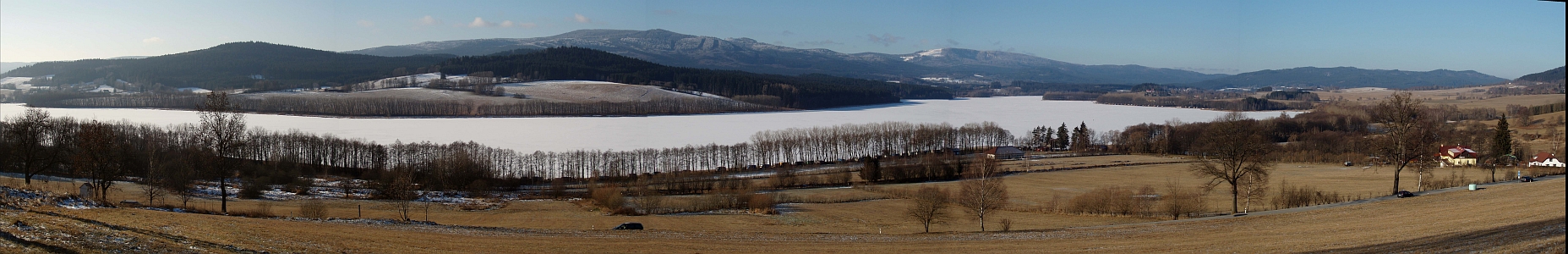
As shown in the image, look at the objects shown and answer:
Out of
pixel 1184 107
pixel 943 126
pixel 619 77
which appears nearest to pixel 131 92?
pixel 619 77

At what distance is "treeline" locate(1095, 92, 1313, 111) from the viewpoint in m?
128

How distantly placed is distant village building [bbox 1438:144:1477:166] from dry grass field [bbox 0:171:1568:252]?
79.5 ft

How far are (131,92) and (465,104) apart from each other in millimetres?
48947

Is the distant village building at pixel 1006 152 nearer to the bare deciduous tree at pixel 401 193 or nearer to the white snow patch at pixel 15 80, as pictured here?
the bare deciduous tree at pixel 401 193

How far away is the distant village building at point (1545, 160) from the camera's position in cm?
4081

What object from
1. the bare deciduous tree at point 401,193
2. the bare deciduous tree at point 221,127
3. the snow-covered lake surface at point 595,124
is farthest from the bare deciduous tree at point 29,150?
the snow-covered lake surface at point 595,124

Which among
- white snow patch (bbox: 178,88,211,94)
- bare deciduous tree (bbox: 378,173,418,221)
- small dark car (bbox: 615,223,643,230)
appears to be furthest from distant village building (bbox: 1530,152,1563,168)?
white snow patch (bbox: 178,88,211,94)

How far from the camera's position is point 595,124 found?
273ft

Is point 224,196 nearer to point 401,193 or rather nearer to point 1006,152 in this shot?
point 401,193

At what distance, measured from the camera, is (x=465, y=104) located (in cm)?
10744

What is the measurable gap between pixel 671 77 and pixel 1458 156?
122963 mm

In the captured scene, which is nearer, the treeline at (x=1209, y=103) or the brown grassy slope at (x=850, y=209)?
the brown grassy slope at (x=850, y=209)

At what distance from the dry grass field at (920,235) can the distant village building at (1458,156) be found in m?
24.2

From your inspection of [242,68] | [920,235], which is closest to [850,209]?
[920,235]
